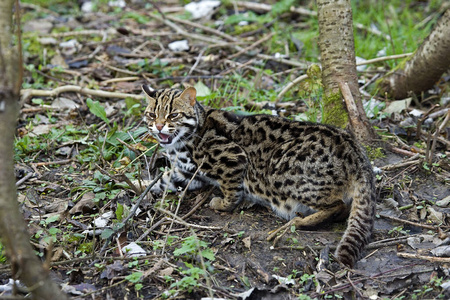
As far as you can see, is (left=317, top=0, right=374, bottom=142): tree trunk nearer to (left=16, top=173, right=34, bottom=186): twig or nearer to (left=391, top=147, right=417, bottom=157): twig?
(left=391, top=147, right=417, bottom=157): twig

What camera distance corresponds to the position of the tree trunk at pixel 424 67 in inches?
234

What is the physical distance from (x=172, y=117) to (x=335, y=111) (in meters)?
1.86

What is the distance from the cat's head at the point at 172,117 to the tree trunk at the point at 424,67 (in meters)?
3.10

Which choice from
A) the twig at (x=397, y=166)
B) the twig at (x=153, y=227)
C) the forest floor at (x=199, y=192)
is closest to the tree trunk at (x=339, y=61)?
the forest floor at (x=199, y=192)

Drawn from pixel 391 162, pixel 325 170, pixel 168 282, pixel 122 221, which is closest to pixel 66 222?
pixel 122 221

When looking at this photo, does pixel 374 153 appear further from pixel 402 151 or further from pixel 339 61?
pixel 339 61

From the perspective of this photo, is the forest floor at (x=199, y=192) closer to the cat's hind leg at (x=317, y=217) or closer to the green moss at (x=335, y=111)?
the cat's hind leg at (x=317, y=217)

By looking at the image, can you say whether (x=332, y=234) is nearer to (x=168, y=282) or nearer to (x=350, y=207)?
(x=350, y=207)

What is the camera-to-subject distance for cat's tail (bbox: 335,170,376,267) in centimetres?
394

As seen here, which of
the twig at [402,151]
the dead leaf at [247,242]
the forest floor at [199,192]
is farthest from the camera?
the twig at [402,151]

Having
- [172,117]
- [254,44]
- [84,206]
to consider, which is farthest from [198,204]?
[254,44]

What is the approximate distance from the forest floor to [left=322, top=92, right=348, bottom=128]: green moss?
228mm

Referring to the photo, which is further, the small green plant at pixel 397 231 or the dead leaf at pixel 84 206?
the dead leaf at pixel 84 206

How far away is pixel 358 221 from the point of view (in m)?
4.15
